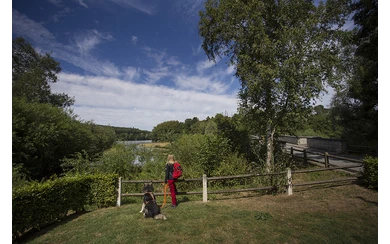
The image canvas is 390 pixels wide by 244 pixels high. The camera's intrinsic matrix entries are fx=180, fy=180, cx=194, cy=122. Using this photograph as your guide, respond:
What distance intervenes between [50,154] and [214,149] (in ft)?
59.2

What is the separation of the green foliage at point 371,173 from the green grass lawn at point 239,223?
0.58m

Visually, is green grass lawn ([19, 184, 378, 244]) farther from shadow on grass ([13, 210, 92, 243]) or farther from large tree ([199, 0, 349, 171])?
large tree ([199, 0, 349, 171])

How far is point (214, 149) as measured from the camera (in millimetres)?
12672

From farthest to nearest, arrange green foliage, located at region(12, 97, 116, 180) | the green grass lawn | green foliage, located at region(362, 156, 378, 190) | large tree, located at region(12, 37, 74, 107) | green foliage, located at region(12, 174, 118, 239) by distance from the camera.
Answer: large tree, located at region(12, 37, 74, 107), green foliage, located at region(12, 97, 116, 180), green foliage, located at region(362, 156, 378, 190), green foliage, located at region(12, 174, 118, 239), the green grass lawn

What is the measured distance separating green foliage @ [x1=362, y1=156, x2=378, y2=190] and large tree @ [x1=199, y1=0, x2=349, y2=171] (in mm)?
3679

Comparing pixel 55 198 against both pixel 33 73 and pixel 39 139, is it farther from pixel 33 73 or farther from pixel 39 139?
pixel 33 73

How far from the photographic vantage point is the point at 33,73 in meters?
28.0

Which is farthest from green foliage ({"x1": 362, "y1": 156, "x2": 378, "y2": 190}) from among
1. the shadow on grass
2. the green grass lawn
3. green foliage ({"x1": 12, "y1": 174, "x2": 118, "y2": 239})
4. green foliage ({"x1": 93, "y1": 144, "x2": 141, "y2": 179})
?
green foliage ({"x1": 93, "y1": 144, "x2": 141, "y2": 179})

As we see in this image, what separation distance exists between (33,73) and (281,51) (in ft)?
115

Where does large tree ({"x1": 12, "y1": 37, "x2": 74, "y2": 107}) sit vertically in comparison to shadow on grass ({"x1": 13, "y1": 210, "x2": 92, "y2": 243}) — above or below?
above

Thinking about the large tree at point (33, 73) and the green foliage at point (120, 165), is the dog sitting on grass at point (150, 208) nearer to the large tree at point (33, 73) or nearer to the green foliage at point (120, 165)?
the green foliage at point (120, 165)

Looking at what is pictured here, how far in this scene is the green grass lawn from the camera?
5.04 m

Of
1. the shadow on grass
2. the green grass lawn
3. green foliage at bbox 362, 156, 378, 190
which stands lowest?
the shadow on grass

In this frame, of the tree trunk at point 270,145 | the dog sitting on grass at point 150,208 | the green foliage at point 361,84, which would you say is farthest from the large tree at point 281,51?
the dog sitting on grass at point 150,208
